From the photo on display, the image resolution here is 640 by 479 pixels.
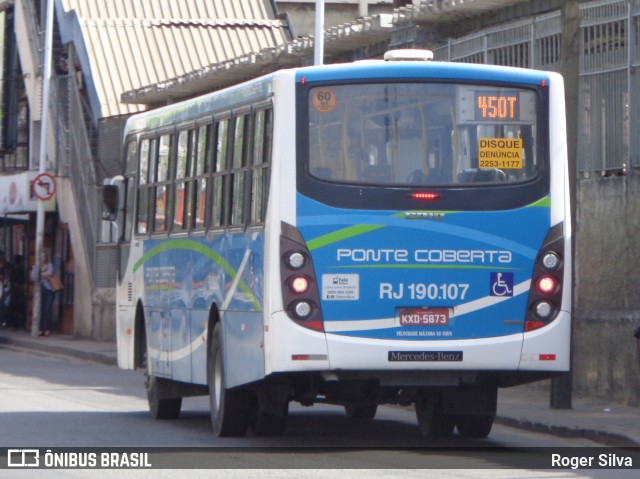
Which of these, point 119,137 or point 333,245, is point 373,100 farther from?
point 119,137

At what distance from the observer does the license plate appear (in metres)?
12.2

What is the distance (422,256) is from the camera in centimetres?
1224

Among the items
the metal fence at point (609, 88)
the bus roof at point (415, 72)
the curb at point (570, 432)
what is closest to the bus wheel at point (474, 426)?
the curb at point (570, 432)

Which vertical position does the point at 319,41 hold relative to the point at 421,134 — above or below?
above

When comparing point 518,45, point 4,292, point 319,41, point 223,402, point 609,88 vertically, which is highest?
point 319,41

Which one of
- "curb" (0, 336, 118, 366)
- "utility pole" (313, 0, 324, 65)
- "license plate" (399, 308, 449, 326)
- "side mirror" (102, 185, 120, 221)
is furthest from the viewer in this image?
"curb" (0, 336, 118, 366)

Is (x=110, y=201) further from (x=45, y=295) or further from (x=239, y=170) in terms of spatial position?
(x=45, y=295)

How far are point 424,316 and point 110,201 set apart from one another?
21.3ft

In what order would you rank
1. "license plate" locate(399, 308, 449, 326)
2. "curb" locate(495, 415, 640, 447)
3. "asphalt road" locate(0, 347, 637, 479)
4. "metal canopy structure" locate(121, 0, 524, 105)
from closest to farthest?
"asphalt road" locate(0, 347, 637, 479) < "license plate" locate(399, 308, 449, 326) < "curb" locate(495, 415, 640, 447) < "metal canopy structure" locate(121, 0, 524, 105)

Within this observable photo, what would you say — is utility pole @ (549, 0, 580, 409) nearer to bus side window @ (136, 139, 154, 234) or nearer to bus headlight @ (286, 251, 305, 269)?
bus side window @ (136, 139, 154, 234)

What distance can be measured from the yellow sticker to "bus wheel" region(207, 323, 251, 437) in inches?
114

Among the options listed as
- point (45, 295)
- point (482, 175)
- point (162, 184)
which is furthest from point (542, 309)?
point (45, 295)

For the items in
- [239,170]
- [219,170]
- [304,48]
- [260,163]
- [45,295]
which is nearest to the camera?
[260,163]

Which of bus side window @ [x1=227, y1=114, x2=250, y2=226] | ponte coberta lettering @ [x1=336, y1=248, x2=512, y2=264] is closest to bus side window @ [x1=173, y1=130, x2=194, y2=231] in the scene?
bus side window @ [x1=227, y1=114, x2=250, y2=226]
